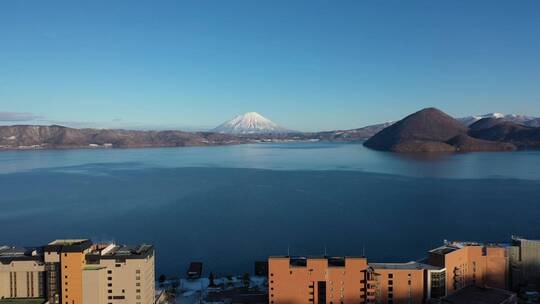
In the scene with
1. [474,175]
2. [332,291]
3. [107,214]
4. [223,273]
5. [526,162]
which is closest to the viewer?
[332,291]

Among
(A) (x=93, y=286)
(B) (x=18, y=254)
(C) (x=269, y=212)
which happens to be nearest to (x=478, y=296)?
(A) (x=93, y=286)

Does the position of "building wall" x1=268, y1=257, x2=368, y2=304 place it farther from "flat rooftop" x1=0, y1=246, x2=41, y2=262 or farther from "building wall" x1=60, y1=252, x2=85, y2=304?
"flat rooftop" x1=0, y1=246, x2=41, y2=262

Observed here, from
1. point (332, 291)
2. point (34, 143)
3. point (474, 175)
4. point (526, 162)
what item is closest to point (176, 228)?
point (332, 291)

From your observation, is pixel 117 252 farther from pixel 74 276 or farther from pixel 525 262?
pixel 525 262

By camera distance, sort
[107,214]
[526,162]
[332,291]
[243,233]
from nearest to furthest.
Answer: [332,291] < [243,233] < [107,214] < [526,162]

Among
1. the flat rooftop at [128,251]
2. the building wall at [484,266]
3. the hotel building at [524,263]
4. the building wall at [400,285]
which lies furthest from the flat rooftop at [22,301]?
the hotel building at [524,263]

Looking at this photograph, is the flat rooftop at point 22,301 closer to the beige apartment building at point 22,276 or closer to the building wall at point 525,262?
the beige apartment building at point 22,276

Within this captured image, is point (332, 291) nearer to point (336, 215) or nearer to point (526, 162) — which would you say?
point (336, 215)
